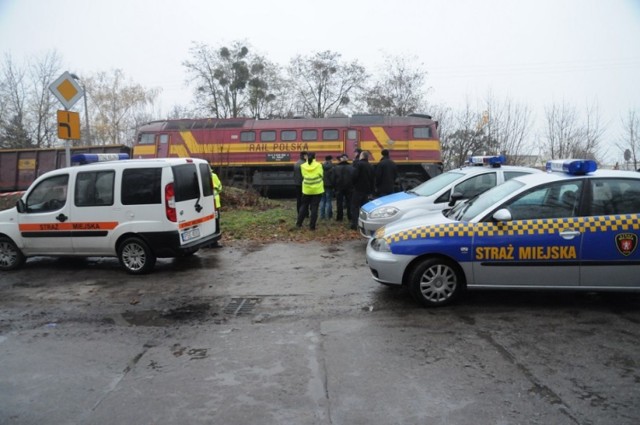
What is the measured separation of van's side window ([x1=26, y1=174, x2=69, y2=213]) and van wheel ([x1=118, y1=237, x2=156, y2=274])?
4.10ft

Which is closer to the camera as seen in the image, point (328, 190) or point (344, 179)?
point (344, 179)

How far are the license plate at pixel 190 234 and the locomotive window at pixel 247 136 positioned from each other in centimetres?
1355

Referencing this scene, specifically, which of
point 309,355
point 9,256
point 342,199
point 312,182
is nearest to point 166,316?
point 309,355

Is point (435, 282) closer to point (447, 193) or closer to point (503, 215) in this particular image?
point (503, 215)

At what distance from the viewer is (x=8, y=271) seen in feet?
25.5

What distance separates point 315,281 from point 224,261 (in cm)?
218

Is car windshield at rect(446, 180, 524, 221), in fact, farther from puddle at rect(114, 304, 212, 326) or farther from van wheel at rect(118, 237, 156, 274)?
van wheel at rect(118, 237, 156, 274)

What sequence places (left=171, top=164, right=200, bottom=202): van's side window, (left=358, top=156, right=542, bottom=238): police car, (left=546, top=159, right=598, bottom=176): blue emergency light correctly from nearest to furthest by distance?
(left=546, top=159, right=598, bottom=176): blue emergency light → (left=171, top=164, right=200, bottom=202): van's side window → (left=358, top=156, right=542, bottom=238): police car

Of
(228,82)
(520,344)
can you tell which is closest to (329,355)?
(520,344)

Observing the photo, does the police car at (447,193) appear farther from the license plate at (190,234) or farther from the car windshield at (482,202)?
the license plate at (190,234)

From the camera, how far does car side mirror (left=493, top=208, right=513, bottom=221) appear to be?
4.90 meters

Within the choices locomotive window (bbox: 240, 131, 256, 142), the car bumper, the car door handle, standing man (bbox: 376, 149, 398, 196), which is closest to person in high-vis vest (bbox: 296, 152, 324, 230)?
standing man (bbox: 376, 149, 398, 196)

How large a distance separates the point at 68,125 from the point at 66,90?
64 cm

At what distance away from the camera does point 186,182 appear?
7.35m
